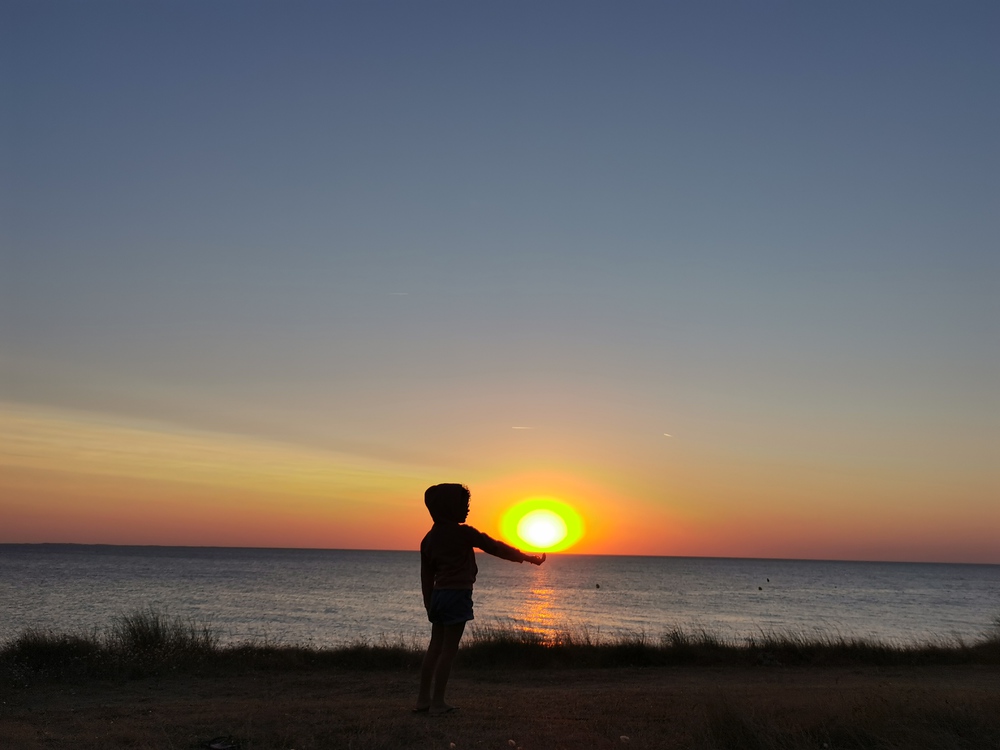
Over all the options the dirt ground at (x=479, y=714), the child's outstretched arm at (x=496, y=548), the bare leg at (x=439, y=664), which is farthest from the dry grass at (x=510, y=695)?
the child's outstretched arm at (x=496, y=548)

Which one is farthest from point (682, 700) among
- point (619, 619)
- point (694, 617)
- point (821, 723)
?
point (694, 617)

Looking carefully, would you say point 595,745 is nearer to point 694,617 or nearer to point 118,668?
point 118,668

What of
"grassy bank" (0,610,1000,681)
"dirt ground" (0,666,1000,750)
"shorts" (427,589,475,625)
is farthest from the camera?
"grassy bank" (0,610,1000,681)

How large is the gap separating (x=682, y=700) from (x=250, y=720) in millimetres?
4477

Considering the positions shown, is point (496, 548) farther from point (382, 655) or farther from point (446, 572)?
point (382, 655)

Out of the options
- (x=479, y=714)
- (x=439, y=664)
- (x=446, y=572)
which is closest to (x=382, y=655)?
(x=479, y=714)

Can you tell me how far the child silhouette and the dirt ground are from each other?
37 centimetres

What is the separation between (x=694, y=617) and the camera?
44906 mm

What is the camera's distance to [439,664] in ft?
25.7

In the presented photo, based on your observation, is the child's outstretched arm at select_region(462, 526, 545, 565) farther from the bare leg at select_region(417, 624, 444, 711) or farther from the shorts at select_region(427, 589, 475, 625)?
the bare leg at select_region(417, 624, 444, 711)

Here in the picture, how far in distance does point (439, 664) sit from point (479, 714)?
0.68m

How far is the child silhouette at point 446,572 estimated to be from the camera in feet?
25.6

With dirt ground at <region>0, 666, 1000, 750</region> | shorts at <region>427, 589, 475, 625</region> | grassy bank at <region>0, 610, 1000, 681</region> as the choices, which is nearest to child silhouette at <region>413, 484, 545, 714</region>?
shorts at <region>427, 589, 475, 625</region>

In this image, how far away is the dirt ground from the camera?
21.8 feet
